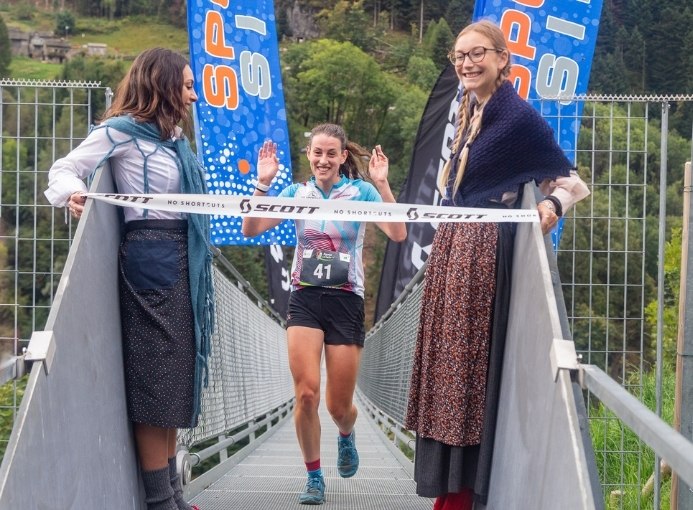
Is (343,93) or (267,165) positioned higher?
(343,93)

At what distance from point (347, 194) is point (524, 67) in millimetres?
2547

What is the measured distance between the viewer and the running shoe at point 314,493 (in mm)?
4934

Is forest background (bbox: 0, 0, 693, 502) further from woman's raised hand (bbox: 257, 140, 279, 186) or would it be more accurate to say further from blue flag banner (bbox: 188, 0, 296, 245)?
woman's raised hand (bbox: 257, 140, 279, 186)

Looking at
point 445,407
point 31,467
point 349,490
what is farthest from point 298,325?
point 31,467

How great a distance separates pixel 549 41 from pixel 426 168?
2.53 meters

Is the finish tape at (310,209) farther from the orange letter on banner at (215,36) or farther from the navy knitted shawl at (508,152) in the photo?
the orange letter on banner at (215,36)

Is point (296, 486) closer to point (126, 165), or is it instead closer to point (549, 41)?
point (126, 165)

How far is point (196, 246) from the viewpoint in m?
3.69

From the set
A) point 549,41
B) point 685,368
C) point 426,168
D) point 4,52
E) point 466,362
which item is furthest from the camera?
point 4,52

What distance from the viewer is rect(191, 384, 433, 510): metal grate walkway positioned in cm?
490

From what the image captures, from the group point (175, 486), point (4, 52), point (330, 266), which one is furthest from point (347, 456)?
point (4, 52)

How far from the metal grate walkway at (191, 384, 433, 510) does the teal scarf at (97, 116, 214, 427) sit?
1.16 metres

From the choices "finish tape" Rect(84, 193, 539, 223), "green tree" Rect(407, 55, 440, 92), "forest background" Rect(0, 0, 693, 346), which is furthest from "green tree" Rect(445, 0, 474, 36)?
"finish tape" Rect(84, 193, 539, 223)

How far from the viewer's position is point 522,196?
11.6 feet
